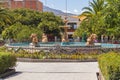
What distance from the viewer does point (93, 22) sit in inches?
2288

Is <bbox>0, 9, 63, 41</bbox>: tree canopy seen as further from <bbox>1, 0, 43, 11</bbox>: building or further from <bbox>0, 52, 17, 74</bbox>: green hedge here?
<bbox>0, 52, 17, 74</bbox>: green hedge

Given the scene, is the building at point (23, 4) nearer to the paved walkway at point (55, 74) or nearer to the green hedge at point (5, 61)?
the paved walkway at point (55, 74)

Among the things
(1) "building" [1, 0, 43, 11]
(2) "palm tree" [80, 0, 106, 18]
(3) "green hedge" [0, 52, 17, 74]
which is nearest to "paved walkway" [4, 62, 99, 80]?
(3) "green hedge" [0, 52, 17, 74]

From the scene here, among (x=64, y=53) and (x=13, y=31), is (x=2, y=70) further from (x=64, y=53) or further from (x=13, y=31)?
(x=13, y=31)

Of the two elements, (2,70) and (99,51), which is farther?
(99,51)

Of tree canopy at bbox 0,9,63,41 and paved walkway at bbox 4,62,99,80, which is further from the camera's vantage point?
tree canopy at bbox 0,9,63,41

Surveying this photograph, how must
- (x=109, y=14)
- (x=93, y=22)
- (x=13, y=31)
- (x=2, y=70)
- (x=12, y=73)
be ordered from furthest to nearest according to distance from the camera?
(x=93, y=22) < (x=13, y=31) < (x=109, y=14) < (x=12, y=73) < (x=2, y=70)

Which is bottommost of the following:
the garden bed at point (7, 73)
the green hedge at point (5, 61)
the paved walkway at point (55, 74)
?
the paved walkway at point (55, 74)

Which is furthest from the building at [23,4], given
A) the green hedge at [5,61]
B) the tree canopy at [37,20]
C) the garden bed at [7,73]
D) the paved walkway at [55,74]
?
the green hedge at [5,61]

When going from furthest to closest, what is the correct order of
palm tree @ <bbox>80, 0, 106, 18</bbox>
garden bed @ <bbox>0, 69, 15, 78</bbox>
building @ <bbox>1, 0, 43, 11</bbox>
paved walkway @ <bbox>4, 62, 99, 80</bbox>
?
building @ <bbox>1, 0, 43, 11</bbox> → palm tree @ <bbox>80, 0, 106, 18</bbox> → garden bed @ <bbox>0, 69, 15, 78</bbox> → paved walkway @ <bbox>4, 62, 99, 80</bbox>

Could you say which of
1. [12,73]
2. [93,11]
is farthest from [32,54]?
[93,11]

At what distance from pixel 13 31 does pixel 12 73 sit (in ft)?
118

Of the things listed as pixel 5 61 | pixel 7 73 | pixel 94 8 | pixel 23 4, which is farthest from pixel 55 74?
pixel 23 4

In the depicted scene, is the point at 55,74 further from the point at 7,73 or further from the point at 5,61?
the point at 5,61
